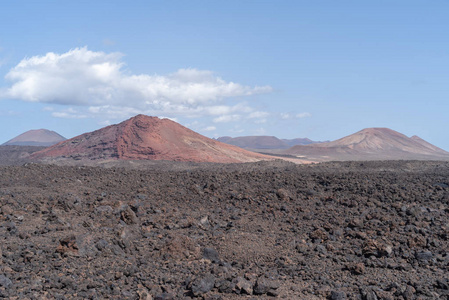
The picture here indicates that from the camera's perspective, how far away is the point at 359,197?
1074cm

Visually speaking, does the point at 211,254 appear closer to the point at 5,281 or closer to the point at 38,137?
the point at 5,281

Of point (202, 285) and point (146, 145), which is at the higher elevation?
point (146, 145)

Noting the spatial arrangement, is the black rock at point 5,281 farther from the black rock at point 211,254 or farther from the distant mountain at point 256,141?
the distant mountain at point 256,141

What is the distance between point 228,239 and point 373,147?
254 feet

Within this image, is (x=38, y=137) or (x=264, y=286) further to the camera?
(x=38, y=137)

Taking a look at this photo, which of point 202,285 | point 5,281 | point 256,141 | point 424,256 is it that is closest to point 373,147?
point 256,141

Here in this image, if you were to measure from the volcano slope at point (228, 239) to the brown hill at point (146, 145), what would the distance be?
61.8 feet

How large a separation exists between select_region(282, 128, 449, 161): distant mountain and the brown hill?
3787 centimetres

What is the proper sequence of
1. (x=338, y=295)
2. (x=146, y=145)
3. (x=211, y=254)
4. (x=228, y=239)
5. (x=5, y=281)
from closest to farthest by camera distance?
(x=5, y=281) → (x=338, y=295) → (x=211, y=254) → (x=228, y=239) → (x=146, y=145)

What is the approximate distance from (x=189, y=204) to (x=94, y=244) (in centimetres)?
404

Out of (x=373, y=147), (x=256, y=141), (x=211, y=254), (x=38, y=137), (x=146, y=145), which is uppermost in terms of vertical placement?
(x=256, y=141)

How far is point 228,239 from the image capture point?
7680mm

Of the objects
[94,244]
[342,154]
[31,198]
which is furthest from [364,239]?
[342,154]

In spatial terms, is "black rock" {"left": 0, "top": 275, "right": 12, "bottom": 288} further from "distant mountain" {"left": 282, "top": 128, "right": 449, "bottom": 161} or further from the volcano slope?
"distant mountain" {"left": 282, "top": 128, "right": 449, "bottom": 161}
